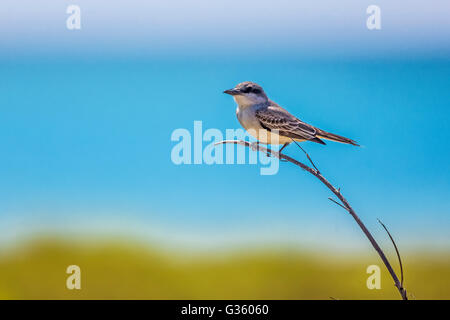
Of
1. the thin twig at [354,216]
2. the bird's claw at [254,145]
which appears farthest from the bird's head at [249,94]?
the thin twig at [354,216]

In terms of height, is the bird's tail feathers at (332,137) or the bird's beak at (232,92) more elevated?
the bird's beak at (232,92)

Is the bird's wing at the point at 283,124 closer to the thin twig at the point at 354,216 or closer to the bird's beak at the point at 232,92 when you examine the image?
the bird's beak at the point at 232,92

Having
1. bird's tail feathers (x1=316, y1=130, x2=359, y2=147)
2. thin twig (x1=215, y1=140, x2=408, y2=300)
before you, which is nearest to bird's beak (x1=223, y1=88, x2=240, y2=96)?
bird's tail feathers (x1=316, y1=130, x2=359, y2=147)

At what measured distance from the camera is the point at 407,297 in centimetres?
204

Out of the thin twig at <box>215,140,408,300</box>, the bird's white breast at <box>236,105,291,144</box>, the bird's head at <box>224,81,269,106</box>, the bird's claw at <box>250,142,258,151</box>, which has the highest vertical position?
the bird's head at <box>224,81,269,106</box>

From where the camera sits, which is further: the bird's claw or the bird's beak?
the bird's beak

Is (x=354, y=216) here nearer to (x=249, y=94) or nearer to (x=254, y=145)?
(x=254, y=145)

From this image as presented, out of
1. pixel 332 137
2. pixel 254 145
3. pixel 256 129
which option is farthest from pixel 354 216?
pixel 256 129

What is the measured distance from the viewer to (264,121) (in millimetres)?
4492

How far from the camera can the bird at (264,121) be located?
4355 mm

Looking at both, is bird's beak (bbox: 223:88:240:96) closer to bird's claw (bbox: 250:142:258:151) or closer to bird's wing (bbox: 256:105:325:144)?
bird's wing (bbox: 256:105:325:144)

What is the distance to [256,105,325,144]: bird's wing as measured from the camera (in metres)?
4.30
